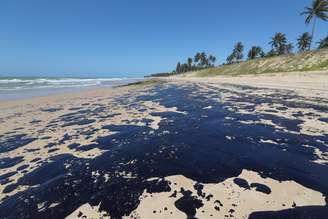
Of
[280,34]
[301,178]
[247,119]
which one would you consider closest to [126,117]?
[247,119]

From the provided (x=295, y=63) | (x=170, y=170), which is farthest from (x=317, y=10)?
(x=170, y=170)

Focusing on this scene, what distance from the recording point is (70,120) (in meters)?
10.7

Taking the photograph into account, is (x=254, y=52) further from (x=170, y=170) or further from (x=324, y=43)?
(x=170, y=170)

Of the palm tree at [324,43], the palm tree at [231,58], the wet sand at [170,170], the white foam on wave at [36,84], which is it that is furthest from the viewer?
the palm tree at [231,58]

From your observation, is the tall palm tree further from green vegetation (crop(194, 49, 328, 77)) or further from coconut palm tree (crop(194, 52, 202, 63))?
green vegetation (crop(194, 49, 328, 77))

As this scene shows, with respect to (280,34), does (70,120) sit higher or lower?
lower

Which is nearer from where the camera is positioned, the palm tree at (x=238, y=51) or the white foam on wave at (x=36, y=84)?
the white foam on wave at (x=36, y=84)

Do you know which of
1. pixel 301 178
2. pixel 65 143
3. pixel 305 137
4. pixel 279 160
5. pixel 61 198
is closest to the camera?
pixel 61 198

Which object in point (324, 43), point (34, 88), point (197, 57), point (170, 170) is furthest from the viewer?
point (197, 57)

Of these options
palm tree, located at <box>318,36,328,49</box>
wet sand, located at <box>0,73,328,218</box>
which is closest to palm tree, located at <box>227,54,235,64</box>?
palm tree, located at <box>318,36,328,49</box>

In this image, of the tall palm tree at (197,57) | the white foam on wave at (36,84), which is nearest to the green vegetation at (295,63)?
the white foam on wave at (36,84)

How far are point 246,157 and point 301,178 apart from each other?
1.36 meters

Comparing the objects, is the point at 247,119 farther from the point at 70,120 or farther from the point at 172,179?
the point at 70,120

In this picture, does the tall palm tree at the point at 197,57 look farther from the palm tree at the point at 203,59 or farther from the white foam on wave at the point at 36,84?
the white foam on wave at the point at 36,84
